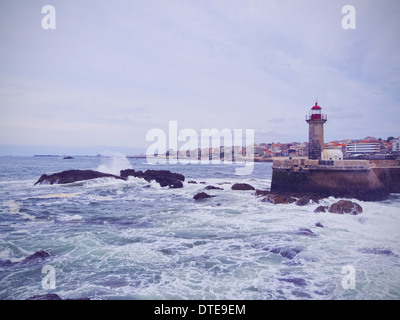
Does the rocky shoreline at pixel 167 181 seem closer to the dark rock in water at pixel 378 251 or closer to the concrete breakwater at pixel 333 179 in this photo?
the concrete breakwater at pixel 333 179

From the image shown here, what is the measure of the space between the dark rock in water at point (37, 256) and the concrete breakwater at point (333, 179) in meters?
15.4

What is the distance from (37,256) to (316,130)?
19656 mm

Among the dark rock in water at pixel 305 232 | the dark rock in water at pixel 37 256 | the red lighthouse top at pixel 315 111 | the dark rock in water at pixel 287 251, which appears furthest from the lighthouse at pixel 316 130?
the dark rock in water at pixel 37 256

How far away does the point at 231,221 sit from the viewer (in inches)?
471

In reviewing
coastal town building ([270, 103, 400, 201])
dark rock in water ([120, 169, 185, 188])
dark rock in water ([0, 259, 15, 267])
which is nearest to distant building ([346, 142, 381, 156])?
coastal town building ([270, 103, 400, 201])

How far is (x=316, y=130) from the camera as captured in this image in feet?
67.4

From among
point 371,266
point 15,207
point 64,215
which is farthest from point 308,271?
point 15,207

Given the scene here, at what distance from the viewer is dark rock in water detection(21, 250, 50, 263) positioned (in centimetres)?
754

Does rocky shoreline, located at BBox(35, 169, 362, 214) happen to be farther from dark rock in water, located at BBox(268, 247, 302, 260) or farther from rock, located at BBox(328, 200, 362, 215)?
dark rock in water, located at BBox(268, 247, 302, 260)

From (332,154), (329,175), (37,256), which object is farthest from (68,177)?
(332,154)

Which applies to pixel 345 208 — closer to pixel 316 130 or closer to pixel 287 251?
pixel 287 251

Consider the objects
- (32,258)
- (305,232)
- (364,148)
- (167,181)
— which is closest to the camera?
(32,258)
